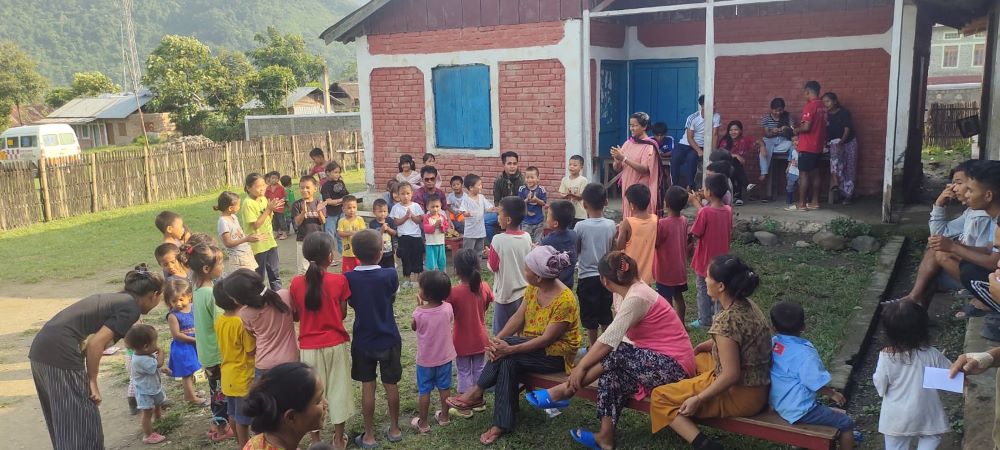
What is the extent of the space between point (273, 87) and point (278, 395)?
117 feet

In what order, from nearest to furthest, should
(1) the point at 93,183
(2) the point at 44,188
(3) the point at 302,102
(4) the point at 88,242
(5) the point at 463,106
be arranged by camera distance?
(5) the point at 463,106 → (4) the point at 88,242 → (2) the point at 44,188 → (1) the point at 93,183 → (3) the point at 302,102

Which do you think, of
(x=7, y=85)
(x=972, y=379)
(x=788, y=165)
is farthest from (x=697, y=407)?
(x=7, y=85)

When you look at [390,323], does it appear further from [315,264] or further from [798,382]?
[798,382]

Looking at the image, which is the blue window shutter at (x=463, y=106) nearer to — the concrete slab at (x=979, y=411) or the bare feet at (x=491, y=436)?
the bare feet at (x=491, y=436)

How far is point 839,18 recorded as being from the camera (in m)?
10.1

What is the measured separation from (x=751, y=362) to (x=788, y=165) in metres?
7.57

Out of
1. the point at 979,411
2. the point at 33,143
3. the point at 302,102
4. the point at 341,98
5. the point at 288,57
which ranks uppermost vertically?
the point at 288,57

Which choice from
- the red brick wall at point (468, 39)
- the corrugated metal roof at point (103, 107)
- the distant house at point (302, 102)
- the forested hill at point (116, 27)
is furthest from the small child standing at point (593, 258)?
the forested hill at point (116, 27)

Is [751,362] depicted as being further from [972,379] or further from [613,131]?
[613,131]

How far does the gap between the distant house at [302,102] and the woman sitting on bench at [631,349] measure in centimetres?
3518

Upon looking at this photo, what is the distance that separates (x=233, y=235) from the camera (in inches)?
255

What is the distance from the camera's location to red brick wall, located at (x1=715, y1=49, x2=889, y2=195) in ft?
33.3

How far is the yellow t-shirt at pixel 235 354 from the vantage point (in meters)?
4.27

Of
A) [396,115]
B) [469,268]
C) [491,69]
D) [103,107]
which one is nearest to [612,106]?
[491,69]
